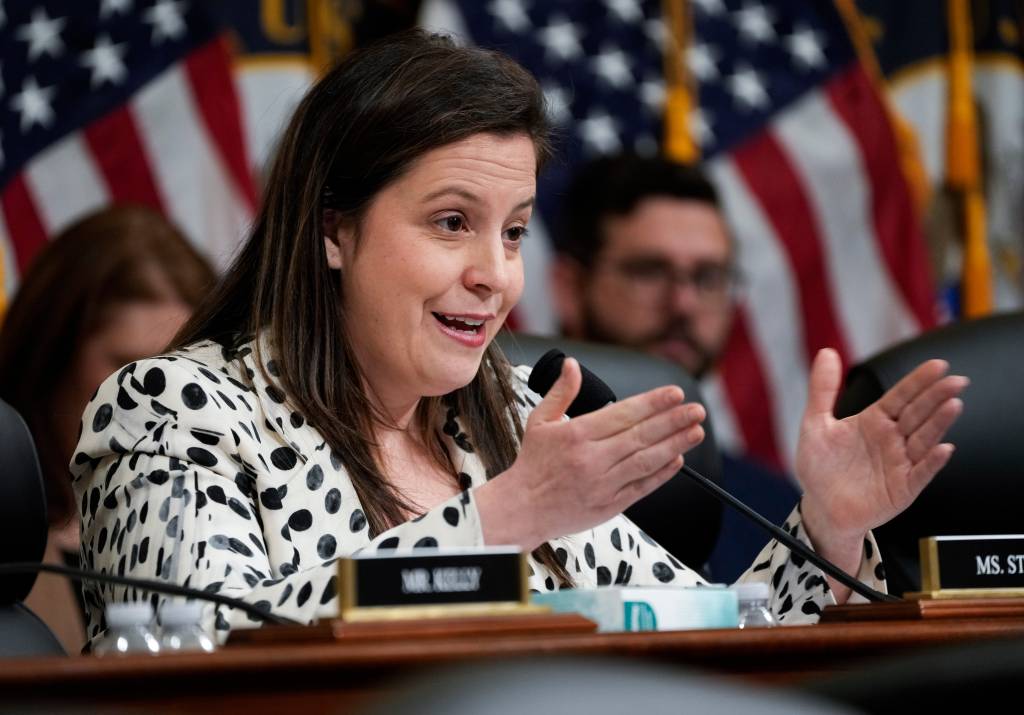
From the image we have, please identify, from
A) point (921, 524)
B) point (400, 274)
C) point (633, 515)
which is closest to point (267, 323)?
point (400, 274)

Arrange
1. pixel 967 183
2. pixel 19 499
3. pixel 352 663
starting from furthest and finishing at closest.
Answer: pixel 967 183 → pixel 19 499 → pixel 352 663

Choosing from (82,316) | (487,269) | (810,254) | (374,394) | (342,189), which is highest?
(810,254)

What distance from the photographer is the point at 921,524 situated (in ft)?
8.46

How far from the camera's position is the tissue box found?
1.58m

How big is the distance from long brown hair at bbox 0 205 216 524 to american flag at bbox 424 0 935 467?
1439 mm

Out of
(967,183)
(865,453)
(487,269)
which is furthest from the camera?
(967,183)

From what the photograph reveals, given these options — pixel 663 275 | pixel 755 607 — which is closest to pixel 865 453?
pixel 755 607

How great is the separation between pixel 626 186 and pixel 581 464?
8.05 ft

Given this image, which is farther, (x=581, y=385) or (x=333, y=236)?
(x=333, y=236)

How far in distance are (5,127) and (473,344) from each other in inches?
81.3

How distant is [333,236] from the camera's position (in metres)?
2.34

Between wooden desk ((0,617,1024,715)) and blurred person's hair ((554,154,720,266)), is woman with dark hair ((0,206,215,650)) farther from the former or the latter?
wooden desk ((0,617,1024,715))

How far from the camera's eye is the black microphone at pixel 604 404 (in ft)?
6.30

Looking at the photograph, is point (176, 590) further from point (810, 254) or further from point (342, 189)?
point (810, 254)
